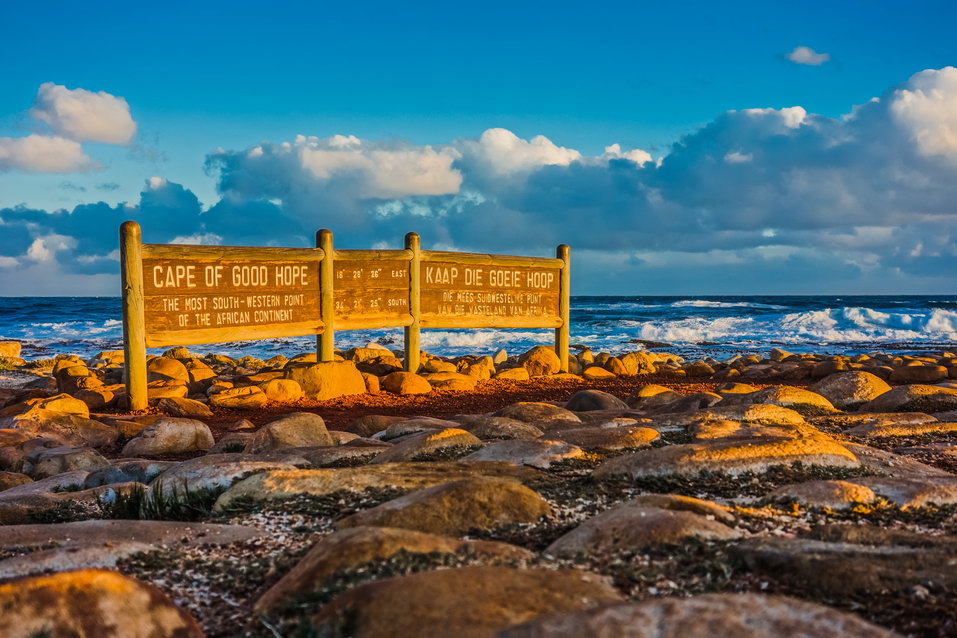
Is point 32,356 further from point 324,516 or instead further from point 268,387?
point 324,516

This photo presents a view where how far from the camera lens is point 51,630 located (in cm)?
180

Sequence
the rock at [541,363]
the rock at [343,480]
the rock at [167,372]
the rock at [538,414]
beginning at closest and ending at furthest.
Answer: the rock at [343,480]
the rock at [538,414]
the rock at [167,372]
the rock at [541,363]

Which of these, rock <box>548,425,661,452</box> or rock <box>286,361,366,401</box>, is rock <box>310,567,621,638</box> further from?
rock <box>286,361,366,401</box>

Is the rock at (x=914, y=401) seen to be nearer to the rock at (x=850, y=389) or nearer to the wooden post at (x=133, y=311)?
the rock at (x=850, y=389)

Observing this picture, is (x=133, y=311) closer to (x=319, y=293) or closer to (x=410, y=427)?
(x=319, y=293)


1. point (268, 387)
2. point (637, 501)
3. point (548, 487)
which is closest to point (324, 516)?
point (548, 487)

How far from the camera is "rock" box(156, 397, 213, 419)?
866 centimetres

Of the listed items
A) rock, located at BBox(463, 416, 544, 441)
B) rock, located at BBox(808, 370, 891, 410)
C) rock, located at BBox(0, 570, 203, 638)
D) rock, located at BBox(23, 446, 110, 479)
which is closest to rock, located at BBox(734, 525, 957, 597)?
rock, located at BBox(0, 570, 203, 638)

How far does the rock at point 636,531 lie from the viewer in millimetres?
2338

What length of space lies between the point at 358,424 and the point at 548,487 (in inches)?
161

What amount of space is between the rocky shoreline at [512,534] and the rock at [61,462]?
0.03 metres

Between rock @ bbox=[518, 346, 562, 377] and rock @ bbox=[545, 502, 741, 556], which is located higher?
rock @ bbox=[545, 502, 741, 556]

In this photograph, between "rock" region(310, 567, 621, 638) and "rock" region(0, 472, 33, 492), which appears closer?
"rock" region(310, 567, 621, 638)

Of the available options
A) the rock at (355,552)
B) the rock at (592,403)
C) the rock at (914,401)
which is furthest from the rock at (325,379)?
the rock at (355,552)
